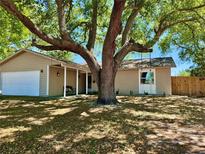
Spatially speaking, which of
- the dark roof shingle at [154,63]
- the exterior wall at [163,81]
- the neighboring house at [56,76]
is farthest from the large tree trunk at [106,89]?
the exterior wall at [163,81]

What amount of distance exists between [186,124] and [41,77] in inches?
545

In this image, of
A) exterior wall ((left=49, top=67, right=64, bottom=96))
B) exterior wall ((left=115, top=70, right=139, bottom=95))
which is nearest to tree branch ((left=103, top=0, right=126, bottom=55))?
exterior wall ((left=49, top=67, right=64, bottom=96))

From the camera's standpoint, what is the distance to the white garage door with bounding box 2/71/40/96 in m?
19.6

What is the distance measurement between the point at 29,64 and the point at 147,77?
10.6 metres

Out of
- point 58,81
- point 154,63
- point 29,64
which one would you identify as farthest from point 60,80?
point 154,63

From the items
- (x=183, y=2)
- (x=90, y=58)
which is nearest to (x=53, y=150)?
(x=90, y=58)

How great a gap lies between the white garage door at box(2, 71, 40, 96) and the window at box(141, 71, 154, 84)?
9.52 metres

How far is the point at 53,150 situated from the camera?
521 centimetres

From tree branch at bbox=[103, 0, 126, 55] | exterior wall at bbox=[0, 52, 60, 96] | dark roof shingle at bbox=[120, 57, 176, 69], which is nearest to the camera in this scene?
tree branch at bbox=[103, 0, 126, 55]

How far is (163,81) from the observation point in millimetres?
21438

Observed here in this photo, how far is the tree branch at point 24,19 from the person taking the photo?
28.8ft

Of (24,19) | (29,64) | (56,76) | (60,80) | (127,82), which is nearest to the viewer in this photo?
(24,19)

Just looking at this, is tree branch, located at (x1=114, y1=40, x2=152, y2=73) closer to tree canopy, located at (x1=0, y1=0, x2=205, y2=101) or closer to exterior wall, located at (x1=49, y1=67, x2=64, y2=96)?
tree canopy, located at (x1=0, y1=0, x2=205, y2=101)

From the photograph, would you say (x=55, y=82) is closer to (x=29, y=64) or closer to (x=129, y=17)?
(x=29, y=64)
